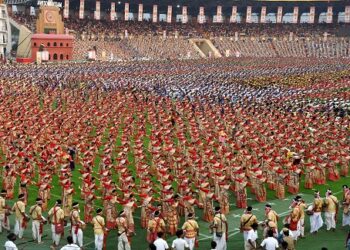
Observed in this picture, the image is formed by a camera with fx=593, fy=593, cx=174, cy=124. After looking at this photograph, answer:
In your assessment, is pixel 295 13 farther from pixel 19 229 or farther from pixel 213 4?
pixel 19 229

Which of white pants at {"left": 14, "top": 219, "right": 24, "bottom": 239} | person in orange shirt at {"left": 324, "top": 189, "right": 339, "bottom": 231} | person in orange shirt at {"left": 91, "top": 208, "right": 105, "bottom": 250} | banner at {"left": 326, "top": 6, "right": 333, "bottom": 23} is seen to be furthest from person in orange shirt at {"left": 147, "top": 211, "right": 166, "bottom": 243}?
banner at {"left": 326, "top": 6, "right": 333, "bottom": 23}

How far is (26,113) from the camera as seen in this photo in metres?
24.7

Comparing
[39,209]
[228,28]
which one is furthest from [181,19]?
[39,209]

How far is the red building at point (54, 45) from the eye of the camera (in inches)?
2260

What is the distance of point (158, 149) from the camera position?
19.5 meters

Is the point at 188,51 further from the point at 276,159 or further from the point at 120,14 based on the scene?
the point at 276,159

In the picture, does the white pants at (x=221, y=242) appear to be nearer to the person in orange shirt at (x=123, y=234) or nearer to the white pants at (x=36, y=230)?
the person in orange shirt at (x=123, y=234)

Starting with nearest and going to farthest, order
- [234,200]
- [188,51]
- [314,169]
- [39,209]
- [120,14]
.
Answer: [39,209] → [234,200] → [314,169] → [188,51] → [120,14]

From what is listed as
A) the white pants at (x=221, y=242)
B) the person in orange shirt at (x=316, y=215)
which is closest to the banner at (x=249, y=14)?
the person in orange shirt at (x=316, y=215)

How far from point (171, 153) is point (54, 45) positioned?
41.8m

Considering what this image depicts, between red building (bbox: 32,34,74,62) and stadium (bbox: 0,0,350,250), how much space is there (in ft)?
0.45

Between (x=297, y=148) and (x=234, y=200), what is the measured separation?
428cm

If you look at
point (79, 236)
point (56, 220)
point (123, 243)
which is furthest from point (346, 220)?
point (56, 220)

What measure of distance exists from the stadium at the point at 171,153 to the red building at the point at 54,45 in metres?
0.14
